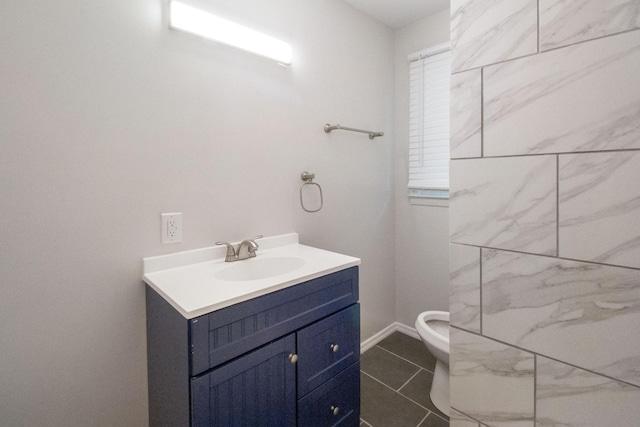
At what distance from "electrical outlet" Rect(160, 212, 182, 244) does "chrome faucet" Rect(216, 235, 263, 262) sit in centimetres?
18

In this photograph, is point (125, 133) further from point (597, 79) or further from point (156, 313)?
point (597, 79)

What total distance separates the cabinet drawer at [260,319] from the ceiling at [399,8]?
1.70 m

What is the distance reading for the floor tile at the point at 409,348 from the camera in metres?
1.96

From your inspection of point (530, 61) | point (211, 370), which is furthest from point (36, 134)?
point (530, 61)

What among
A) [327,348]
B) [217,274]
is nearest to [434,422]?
[327,348]

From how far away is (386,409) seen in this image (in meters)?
1.57

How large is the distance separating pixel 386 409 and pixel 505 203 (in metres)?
1.35

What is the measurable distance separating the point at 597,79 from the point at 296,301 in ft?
3.26

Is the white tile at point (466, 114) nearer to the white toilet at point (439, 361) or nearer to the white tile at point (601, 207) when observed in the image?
the white tile at point (601, 207)

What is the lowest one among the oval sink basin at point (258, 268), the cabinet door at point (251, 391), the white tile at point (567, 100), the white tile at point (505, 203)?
the cabinet door at point (251, 391)

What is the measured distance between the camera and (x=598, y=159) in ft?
1.96

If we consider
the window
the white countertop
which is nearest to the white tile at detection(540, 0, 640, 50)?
the white countertop

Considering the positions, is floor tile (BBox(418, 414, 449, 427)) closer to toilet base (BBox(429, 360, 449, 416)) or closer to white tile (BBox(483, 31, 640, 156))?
toilet base (BBox(429, 360, 449, 416))

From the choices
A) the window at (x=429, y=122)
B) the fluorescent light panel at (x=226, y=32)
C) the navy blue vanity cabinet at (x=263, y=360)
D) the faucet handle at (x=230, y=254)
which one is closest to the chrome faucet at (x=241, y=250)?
the faucet handle at (x=230, y=254)
